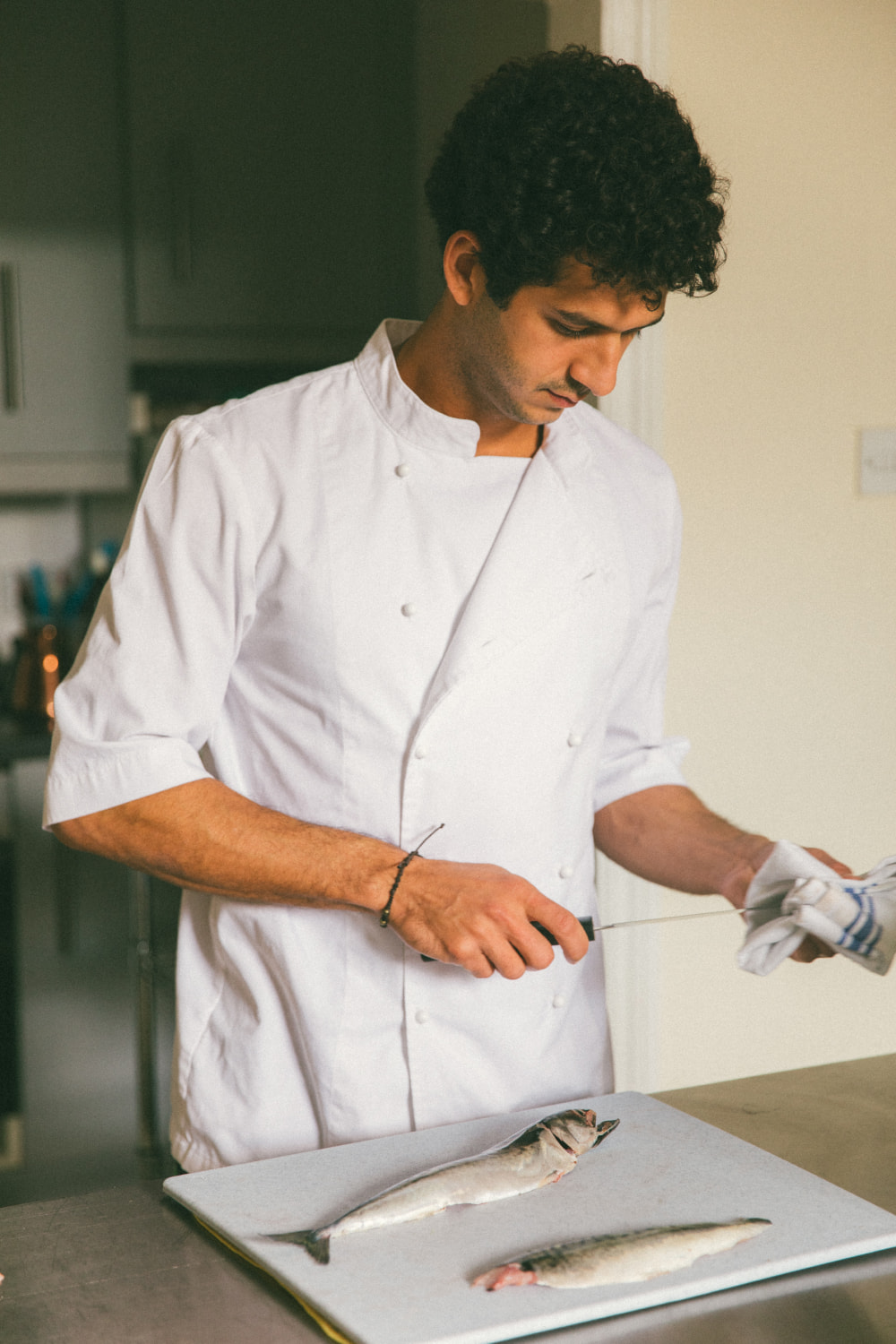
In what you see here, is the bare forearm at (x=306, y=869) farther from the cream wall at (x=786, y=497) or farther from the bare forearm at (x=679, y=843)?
the cream wall at (x=786, y=497)

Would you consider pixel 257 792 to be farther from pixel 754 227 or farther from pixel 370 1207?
pixel 754 227

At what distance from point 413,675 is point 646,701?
29 cm

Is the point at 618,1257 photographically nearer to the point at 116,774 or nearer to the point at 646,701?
the point at 116,774

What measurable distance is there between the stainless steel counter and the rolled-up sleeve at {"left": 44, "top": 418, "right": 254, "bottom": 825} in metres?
0.30

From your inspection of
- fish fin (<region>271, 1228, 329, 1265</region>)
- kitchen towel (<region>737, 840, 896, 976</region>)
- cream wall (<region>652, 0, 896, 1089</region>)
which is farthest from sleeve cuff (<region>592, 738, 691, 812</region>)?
fish fin (<region>271, 1228, 329, 1265</region>)

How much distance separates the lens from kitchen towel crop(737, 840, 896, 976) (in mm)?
1004

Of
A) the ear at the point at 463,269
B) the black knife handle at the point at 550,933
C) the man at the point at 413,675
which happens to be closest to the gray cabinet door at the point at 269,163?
the man at the point at 413,675

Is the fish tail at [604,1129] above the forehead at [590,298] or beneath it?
beneath

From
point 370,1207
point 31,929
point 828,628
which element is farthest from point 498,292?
point 31,929

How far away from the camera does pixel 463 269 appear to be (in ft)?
3.63

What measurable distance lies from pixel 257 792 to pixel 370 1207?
419 mm

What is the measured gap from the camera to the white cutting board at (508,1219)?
0.73 metres

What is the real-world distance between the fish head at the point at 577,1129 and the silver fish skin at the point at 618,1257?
0.31 ft

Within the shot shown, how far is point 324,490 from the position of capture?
3.71 ft
